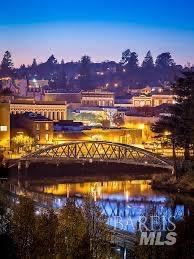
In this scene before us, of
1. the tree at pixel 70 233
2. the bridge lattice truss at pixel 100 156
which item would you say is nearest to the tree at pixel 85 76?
the bridge lattice truss at pixel 100 156

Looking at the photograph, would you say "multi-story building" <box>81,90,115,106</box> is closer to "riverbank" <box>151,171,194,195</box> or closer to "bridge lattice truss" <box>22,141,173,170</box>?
"bridge lattice truss" <box>22,141,173,170</box>

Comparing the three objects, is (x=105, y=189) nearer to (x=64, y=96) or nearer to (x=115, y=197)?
(x=115, y=197)

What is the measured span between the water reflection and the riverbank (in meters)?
0.33

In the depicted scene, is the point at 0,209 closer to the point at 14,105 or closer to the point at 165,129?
the point at 165,129

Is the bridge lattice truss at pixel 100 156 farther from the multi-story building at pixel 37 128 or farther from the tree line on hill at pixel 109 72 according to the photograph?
the tree line on hill at pixel 109 72

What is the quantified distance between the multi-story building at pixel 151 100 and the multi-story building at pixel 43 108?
1079 centimetres

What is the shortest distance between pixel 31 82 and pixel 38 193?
42.6m

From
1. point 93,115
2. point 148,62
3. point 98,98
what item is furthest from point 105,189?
point 148,62

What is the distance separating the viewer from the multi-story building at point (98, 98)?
5428 centimetres

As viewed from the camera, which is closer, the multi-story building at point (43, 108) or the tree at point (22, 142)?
the tree at point (22, 142)

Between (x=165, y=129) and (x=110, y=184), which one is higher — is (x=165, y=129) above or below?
above

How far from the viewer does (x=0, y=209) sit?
43.8 ft

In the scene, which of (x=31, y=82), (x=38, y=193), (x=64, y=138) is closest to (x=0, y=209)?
(x=38, y=193)

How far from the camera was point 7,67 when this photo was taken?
2628 inches
